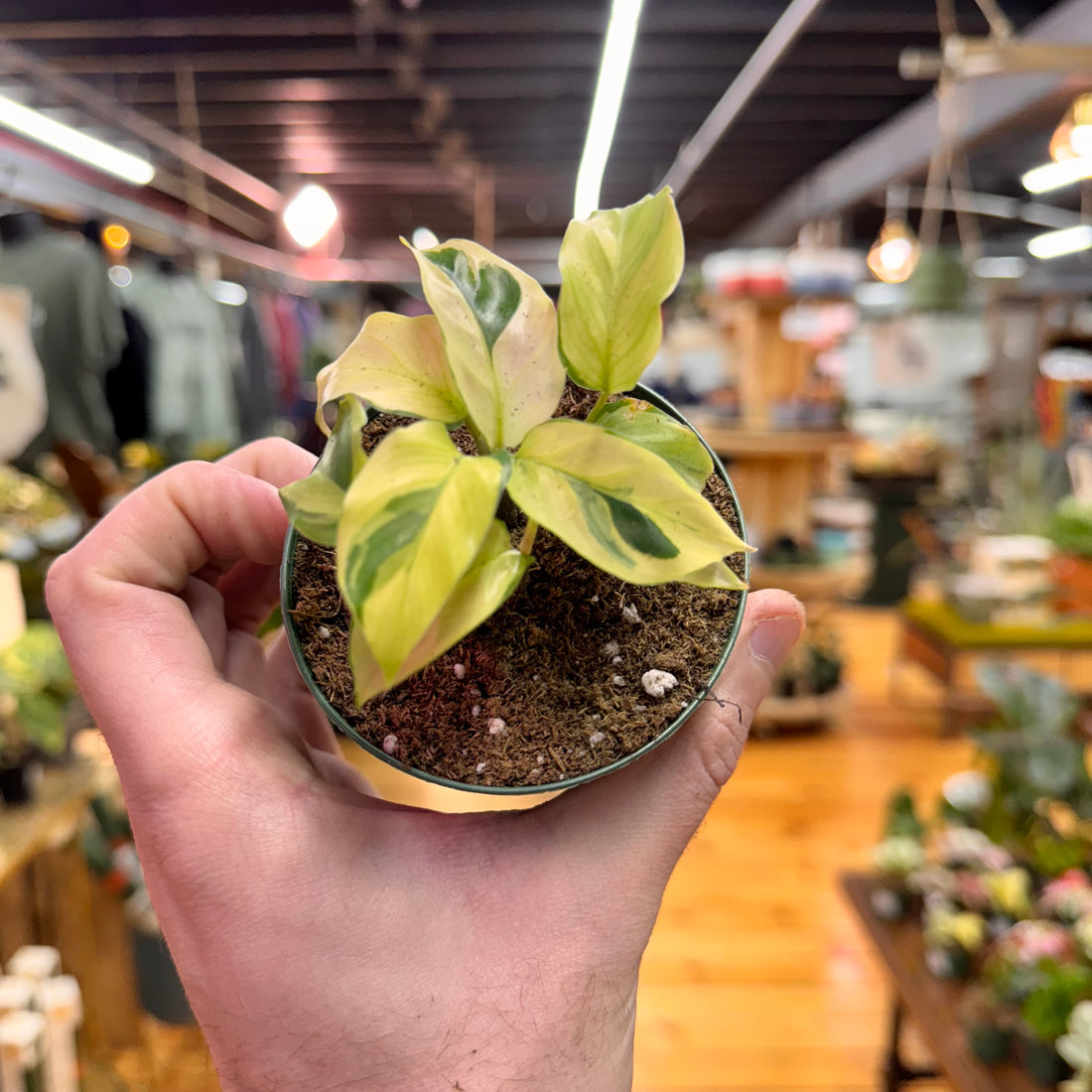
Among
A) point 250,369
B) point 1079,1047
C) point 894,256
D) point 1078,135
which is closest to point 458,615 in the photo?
point 1079,1047

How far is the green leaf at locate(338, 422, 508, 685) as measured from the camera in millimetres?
363

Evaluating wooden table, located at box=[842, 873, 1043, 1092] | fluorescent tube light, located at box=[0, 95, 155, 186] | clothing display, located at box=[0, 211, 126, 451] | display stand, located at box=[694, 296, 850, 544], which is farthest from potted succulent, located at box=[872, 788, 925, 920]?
fluorescent tube light, located at box=[0, 95, 155, 186]

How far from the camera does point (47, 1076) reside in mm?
1209

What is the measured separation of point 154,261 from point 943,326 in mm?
4642

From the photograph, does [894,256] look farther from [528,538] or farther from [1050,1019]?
[528,538]

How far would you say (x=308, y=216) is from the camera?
342 centimetres

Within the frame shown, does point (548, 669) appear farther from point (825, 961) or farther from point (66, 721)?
point (825, 961)

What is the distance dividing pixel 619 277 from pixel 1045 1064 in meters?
1.25

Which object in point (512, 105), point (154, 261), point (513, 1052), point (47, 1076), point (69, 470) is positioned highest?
point (512, 105)

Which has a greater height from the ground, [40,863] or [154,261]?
[154,261]

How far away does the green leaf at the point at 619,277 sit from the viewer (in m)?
0.45

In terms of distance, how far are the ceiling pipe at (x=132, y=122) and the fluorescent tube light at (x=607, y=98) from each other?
1.90 m

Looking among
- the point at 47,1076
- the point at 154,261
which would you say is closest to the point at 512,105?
the point at 154,261

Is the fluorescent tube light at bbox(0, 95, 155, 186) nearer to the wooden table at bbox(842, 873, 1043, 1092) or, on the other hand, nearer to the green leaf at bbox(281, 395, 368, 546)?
the green leaf at bbox(281, 395, 368, 546)
